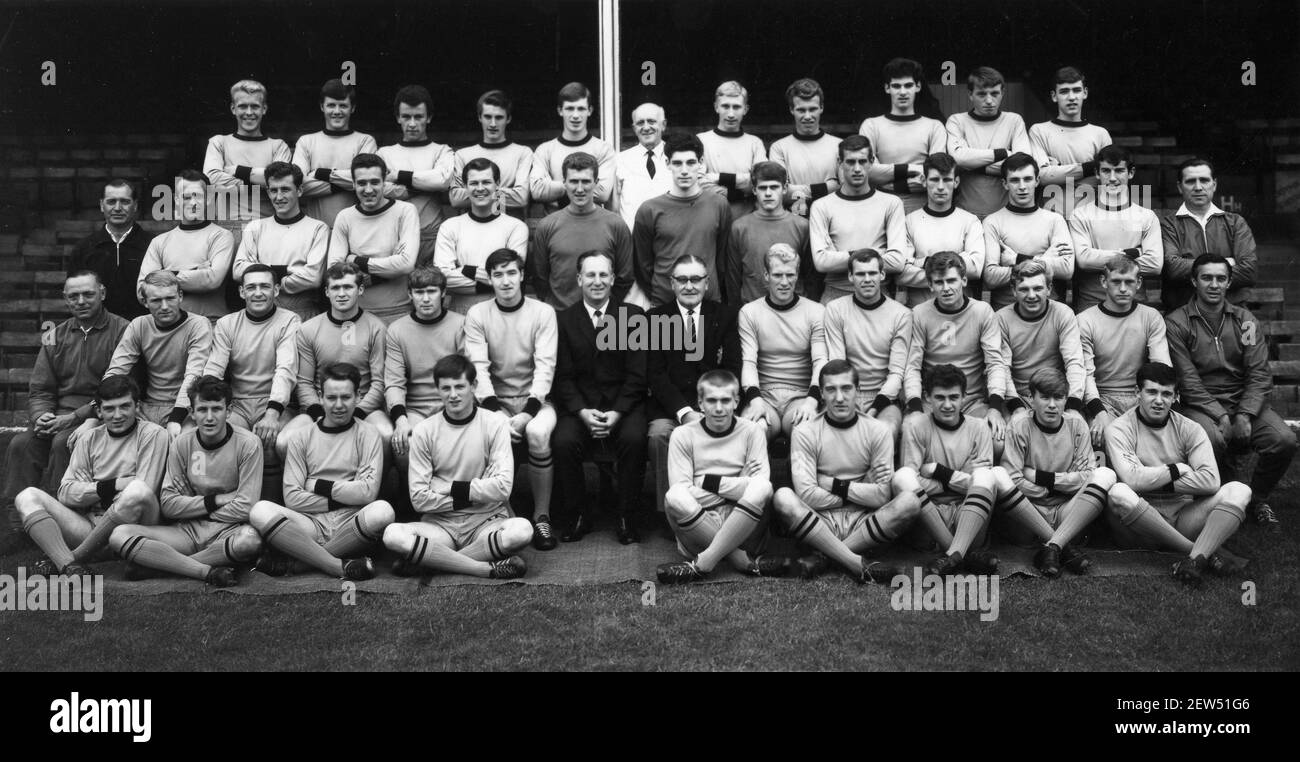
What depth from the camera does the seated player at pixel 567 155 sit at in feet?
24.2

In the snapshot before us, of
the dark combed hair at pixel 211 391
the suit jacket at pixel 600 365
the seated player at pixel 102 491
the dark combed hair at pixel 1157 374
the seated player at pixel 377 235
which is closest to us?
the seated player at pixel 102 491

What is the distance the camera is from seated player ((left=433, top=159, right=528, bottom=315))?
277 inches

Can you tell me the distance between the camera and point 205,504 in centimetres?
594

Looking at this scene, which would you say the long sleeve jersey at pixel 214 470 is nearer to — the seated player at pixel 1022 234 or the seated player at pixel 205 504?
the seated player at pixel 205 504

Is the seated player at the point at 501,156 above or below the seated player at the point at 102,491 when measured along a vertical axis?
above

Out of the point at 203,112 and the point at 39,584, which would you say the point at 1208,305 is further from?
the point at 203,112

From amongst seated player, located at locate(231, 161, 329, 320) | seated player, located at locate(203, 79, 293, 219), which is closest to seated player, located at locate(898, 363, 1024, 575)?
seated player, located at locate(231, 161, 329, 320)

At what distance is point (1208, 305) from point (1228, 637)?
8.15 ft

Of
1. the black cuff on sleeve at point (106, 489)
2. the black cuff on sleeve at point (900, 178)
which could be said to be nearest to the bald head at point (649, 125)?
the black cuff on sleeve at point (900, 178)

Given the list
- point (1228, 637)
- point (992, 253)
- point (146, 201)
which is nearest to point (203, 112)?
point (146, 201)

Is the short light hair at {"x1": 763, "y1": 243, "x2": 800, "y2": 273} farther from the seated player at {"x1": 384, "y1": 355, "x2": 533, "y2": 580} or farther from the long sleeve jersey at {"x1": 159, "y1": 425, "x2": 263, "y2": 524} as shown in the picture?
the long sleeve jersey at {"x1": 159, "y1": 425, "x2": 263, "y2": 524}

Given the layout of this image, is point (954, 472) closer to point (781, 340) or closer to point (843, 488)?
point (843, 488)

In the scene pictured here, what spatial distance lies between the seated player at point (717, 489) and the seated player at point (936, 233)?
5.11ft

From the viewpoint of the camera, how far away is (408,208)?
715cm
